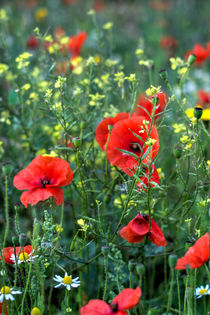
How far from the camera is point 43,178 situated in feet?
3.70

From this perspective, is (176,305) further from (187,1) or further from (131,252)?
(187,1)

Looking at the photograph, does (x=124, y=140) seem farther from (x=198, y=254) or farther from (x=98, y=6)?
(x=98, y=6)

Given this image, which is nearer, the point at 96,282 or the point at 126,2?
the point at 96,282

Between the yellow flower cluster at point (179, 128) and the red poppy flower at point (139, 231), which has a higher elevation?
the yellow flower cluster at point (179, 128)

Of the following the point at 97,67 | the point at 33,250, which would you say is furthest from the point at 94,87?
the point at 33,250

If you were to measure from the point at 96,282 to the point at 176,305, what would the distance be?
263 mm

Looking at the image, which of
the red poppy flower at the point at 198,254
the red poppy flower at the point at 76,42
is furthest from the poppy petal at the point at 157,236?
the red poppy flower at the point at 76,42

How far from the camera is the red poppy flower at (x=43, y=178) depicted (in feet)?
3.54

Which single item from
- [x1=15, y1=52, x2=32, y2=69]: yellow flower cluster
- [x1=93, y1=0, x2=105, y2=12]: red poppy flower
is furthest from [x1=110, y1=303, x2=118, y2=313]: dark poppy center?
[x1=93, y1=0, x2=105, y2=12]: red poppy flower

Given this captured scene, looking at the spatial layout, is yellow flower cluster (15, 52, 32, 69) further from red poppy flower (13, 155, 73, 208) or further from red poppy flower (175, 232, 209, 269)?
red poppy flower (175, 232, 209, 269)

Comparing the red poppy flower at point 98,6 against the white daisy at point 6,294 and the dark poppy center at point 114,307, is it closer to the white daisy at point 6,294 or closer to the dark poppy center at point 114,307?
the white daisy at point 6,294

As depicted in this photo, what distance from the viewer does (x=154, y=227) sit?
110 cm

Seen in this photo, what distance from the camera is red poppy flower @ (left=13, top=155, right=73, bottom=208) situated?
1.08 meters

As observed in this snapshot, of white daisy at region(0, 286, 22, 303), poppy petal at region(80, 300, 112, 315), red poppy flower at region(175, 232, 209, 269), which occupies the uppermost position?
red poppy flower at region(175, 232, 209, 269)
